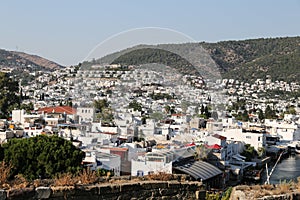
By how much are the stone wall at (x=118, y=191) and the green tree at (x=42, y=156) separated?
651 cm

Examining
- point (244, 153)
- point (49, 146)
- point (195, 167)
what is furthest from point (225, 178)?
point (49, 146)

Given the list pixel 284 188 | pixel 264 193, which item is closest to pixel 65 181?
pixel 264 193

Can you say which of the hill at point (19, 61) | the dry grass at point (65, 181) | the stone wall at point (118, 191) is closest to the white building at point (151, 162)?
the stone wall at point (118, 191)

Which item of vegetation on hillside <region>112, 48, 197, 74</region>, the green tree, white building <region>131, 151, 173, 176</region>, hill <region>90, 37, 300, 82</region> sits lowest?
white building <region>131, 151, 173, 176</region>

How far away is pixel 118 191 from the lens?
2504 millimetres

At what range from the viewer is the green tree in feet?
30.5

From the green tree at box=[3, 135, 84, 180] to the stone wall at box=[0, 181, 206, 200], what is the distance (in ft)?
21.4

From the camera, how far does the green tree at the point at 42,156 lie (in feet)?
30.5

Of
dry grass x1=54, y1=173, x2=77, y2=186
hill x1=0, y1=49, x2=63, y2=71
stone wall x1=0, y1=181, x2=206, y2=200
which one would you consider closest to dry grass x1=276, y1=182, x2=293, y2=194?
stone wall x1=0, y1=181, x2=206, y2=200

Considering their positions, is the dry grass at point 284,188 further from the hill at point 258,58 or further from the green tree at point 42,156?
the hill at point 258,58

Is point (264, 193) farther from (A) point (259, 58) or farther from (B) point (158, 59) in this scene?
(A) point (259, 58)

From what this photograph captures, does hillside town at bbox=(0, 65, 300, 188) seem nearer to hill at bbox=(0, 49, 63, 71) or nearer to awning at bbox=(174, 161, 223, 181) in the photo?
awning at bbox=(174, 161, 223, 181)

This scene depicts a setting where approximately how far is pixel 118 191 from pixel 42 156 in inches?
287

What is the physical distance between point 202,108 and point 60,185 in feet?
67.9
